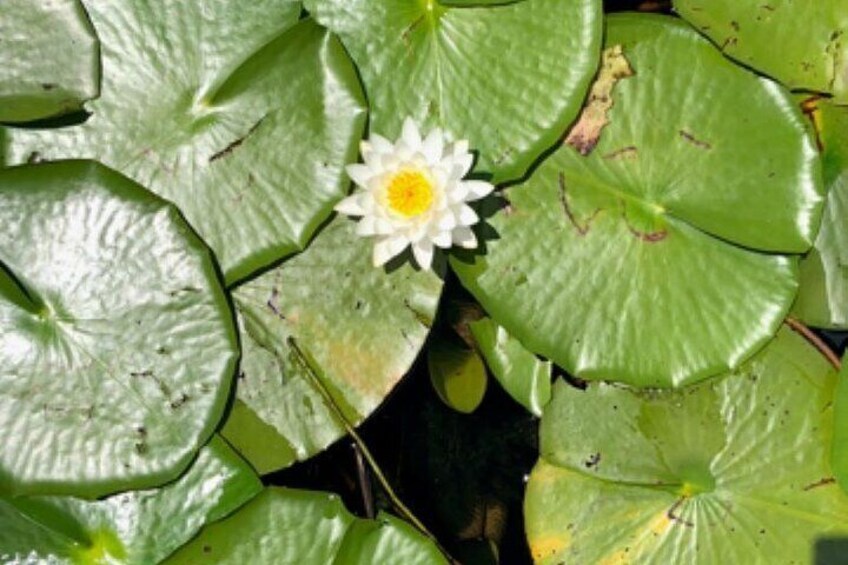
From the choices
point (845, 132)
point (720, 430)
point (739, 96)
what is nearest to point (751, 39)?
point (739, 96)

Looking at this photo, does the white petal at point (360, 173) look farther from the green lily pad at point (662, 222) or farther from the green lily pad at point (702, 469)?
the green lily pad at point (702, 469)

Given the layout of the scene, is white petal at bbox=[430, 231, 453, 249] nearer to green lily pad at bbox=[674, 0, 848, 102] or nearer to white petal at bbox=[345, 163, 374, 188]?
white petal at bbox=[345, 163, 374, 188]

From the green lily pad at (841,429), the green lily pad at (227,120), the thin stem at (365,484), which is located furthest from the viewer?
the thin stem at (365,484)

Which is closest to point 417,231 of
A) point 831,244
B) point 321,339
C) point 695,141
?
point 321,339

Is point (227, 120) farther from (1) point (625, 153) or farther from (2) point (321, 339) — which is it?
(1) point (625, 153)

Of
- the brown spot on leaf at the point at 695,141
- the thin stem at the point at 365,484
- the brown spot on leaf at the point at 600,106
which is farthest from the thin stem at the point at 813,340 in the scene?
the thin stem at the point at 365,484

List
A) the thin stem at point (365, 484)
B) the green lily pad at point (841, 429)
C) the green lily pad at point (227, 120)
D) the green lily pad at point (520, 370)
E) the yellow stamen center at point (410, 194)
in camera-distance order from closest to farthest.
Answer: the yellow stamen center at point (410, 194) < the green lily pad at point (227, 120) < the green lily pad at point (841, 429) < the green lily pad at point (520, 370) < the thin stem at point (365, 484)
